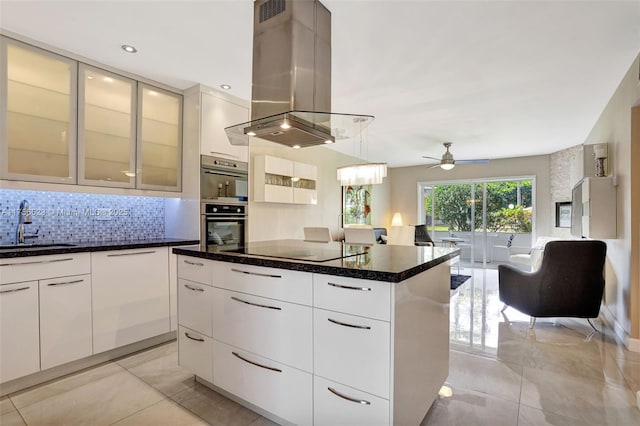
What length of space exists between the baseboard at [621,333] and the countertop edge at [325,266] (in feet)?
7.10

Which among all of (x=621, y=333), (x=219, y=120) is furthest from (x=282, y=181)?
(x=621, y=333)

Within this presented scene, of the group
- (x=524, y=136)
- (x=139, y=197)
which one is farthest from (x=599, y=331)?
(x=139, y=197)

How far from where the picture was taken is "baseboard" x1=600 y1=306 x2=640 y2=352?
2.82 meters

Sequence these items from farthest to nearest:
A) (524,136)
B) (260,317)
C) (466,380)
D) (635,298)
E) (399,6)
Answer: (524,136) → (635,298) → (466,380) → (399,6) → (260,317)

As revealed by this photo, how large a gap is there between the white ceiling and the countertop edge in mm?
1631

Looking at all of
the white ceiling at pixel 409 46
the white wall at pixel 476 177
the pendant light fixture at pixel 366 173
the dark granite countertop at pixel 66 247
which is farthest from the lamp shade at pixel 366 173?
the white wall at pixel 476 177

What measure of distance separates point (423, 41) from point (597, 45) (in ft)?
4.58

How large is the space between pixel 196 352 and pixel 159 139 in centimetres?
222

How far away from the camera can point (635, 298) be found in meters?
2.86

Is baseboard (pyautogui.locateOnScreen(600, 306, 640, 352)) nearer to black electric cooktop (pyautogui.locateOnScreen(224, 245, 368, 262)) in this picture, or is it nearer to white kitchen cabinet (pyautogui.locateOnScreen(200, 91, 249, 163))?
black electric cooktop (pyautogui.locateOnScreen(224, 245, 368, 262))

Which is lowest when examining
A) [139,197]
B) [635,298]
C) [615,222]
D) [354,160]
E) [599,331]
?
[599,331]

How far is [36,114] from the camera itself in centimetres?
248

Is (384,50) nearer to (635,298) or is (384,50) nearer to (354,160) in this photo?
(635,298)

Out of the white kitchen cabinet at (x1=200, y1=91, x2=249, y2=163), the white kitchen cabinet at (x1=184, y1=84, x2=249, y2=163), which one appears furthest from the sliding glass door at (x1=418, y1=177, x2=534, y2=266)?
the white kitchen cabinet at (x1=184, y1=84, x2=249, y2=163)
